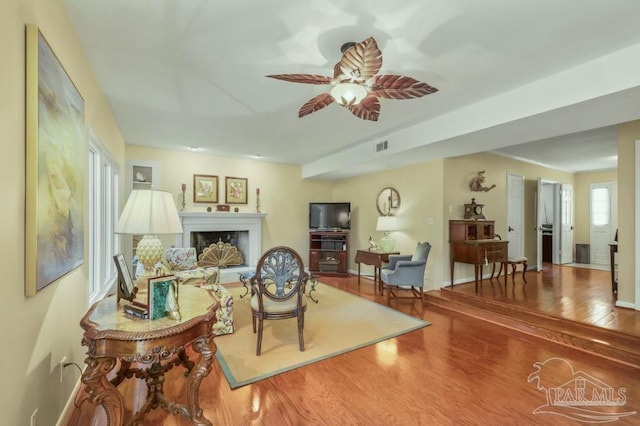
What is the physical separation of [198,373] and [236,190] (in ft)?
15.4

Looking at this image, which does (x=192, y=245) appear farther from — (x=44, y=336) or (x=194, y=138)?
(x=44, y=336)

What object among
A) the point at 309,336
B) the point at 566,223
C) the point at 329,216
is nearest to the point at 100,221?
the point at 309,336

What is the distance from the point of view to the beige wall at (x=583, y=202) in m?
6.77

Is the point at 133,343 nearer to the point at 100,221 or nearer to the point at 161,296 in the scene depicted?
the point at 161,296

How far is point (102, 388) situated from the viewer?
1.29 metres

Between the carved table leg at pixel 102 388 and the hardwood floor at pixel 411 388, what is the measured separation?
0.21 meters

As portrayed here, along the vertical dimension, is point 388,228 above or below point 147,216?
below

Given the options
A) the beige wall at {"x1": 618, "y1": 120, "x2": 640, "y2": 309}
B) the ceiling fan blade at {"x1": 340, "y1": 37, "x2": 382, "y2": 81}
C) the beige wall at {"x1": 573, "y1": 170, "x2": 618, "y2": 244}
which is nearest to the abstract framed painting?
the ceiling fan blade at {"x1": 340, "y1": 37, "x2": 382, "y2": 81}

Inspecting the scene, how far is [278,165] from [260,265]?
4106mm

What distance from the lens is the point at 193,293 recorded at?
1890 mm

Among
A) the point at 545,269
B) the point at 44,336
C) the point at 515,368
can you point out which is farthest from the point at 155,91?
the point at 545,269

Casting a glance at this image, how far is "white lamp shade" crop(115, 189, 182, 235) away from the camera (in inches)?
64.2

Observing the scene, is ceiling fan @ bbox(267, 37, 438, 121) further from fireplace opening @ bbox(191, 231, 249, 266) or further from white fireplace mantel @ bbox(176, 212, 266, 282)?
fireplace opening @ bbox(191, 231, 249, 266)

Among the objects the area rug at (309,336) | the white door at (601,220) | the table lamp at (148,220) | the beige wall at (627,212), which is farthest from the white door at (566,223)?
the table lamp at (148,220)
